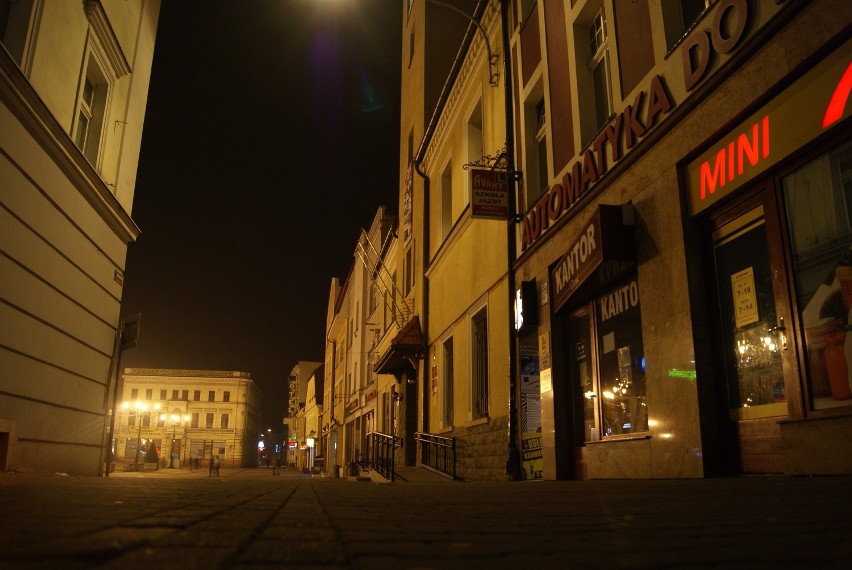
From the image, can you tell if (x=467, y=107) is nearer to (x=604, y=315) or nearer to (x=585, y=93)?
(x=585, y=93)

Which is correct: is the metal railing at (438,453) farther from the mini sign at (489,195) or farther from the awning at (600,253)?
the awning at (600,253)

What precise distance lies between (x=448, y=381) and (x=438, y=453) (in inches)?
78.3

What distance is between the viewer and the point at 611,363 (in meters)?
8.65

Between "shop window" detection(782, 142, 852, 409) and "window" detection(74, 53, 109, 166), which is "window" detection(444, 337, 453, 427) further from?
"shop window" detection(782, 142, 852, 409)

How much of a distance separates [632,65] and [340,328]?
38.4m

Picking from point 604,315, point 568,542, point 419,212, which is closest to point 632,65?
point 604,315

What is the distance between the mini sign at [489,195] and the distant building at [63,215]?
6199mm

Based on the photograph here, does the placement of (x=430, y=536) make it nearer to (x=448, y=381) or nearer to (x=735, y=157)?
(x=735, y=157)

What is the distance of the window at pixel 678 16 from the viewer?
23.5 ft

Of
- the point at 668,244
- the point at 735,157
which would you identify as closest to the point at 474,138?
the point at 668,244

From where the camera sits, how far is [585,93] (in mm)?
9484

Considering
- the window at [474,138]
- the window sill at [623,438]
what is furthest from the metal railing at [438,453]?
the window at [474,138]

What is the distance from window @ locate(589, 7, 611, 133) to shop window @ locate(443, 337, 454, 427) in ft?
26.1

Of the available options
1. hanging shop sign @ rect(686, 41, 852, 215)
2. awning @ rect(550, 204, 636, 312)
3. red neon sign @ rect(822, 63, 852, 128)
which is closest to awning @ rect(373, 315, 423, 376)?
awning @ rect(550, 204, 636, 312)
